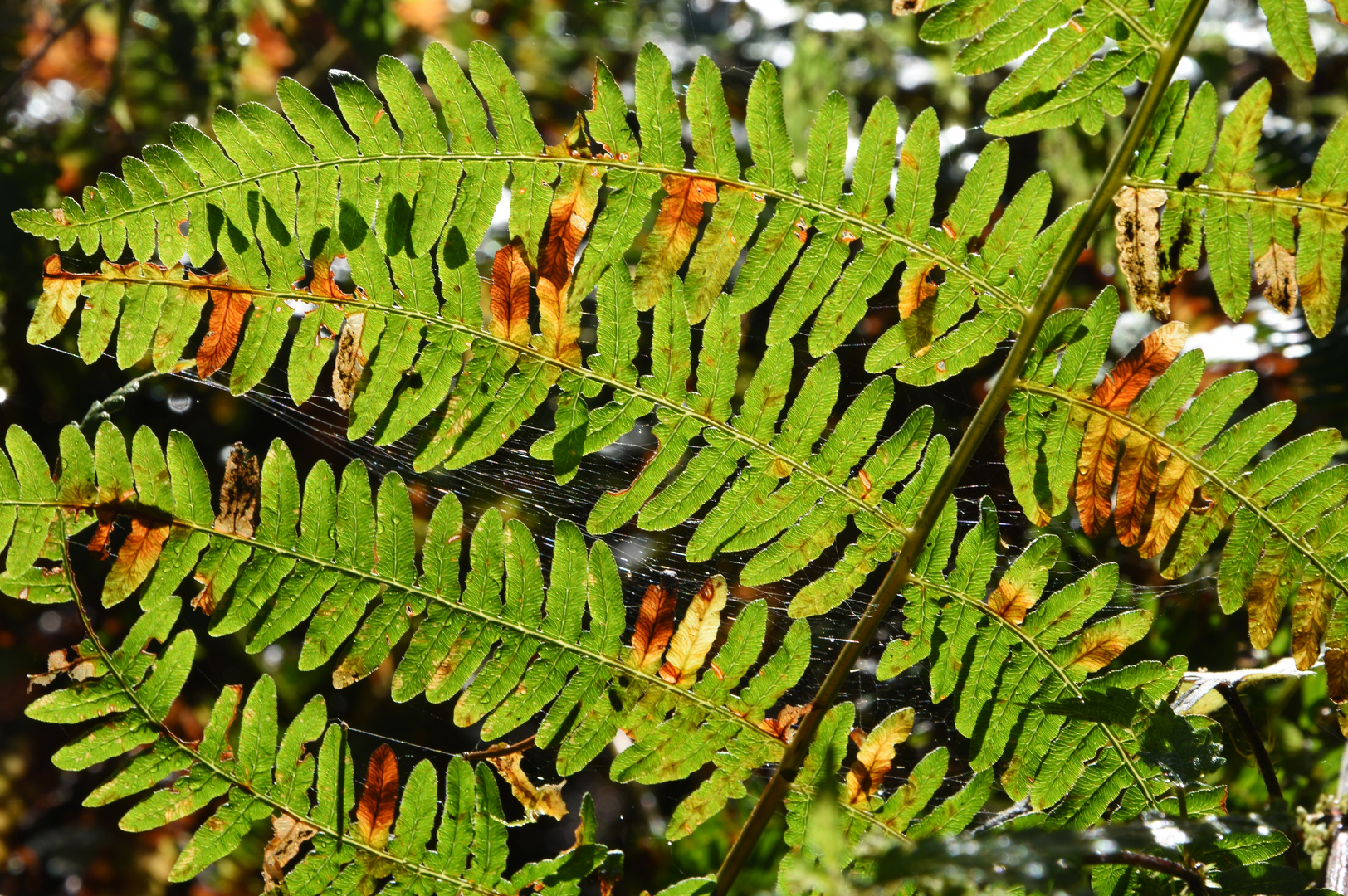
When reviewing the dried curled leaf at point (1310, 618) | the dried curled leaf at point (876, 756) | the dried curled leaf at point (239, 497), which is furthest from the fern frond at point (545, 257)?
the dried curled leaf at point (1310, 618)

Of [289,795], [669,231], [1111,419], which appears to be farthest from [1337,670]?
[289,795]

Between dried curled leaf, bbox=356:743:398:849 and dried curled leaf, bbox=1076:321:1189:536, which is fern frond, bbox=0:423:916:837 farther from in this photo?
dried curled leaf, bbox=1076:321:1189:536

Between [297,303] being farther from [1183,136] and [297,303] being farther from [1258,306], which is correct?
[1258,306]

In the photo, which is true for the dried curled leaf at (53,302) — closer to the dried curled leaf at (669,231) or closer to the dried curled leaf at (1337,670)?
the dried curled leaf at (669,231)

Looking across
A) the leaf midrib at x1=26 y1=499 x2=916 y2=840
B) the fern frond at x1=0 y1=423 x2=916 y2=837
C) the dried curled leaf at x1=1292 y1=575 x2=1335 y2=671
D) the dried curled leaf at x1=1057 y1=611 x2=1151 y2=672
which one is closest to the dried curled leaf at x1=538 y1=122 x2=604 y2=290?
the fern frond at x1=0 y1=423 x2=916 y2=837

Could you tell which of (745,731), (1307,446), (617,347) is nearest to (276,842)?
(745,731)

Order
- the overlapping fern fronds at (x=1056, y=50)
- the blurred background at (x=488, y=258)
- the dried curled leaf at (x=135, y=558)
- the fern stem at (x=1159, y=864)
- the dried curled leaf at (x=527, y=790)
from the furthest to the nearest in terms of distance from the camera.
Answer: the blurred background at (x=488, y=258), the dried curled leaf at (x=527, y=790), the dried curled leaf at (x=135, y=558), the overlapping fern fronds at (x=1056, y=50), the fern stem at (x=1159, y=864)

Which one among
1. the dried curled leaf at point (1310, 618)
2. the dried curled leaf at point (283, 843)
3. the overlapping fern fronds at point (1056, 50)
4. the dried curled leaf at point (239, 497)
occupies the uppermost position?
the overlapping fern fronds at point (1056, 50)
